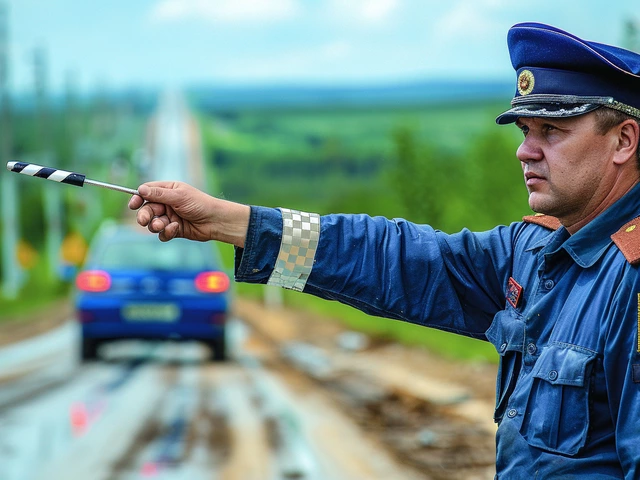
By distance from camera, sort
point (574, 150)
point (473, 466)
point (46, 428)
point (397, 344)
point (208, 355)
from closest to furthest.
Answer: point (574, 150) → point (473, 466) → point (46, 428) → point (208, 355) → point (397, 344)

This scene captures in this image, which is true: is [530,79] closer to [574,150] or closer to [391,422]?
[574,150]

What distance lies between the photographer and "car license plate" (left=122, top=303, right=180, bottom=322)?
43.9 ft

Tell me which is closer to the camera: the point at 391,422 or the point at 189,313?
the point at 391,422

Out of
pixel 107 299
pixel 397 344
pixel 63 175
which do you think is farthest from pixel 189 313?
pixel 63 175

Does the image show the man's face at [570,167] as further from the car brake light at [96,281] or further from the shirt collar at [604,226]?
the car brake light at [96,281]

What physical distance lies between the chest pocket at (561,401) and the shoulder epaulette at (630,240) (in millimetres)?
218

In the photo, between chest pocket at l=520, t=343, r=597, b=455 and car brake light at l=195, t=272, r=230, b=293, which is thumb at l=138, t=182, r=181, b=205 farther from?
car brake light at l=195, t=272, r=230, b=293

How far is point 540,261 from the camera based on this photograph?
265 cm

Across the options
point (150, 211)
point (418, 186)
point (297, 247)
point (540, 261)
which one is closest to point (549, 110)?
point (540, 261)

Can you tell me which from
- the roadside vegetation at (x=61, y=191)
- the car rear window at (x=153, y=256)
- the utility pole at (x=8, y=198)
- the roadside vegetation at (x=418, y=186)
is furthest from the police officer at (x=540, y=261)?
the utility pole at (x=8, y=198)

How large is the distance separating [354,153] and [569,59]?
71.4 meters

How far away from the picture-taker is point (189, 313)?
1359cm

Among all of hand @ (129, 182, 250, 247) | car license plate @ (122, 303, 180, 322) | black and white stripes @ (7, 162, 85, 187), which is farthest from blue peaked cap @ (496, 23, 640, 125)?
car license plate @ (122, 303, 180, 322)

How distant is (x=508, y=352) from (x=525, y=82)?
2.17 feet
